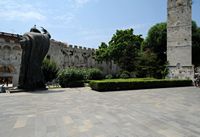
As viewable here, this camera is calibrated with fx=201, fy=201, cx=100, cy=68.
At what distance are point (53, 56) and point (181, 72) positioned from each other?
23.7m

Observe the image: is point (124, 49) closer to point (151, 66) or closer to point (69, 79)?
point (151, 66)

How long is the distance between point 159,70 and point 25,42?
22648 millimetres

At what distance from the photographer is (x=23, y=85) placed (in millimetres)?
16141

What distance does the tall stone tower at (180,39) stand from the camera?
2952 cm

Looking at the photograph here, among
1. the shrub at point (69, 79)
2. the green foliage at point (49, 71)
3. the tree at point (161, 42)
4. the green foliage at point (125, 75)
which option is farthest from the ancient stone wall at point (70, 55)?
the shrub at point (69, 79)

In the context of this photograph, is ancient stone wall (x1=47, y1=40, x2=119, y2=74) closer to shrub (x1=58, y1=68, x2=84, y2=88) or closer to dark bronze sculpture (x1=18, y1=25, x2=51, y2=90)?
shrub (x1=58, y1=68, x2=84, y2=88)

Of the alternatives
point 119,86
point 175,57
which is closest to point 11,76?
point 119,86

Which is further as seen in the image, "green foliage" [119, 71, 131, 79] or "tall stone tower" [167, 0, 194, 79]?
"green foliage" [119, 71, 131, 79]

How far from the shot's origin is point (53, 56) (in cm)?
3975

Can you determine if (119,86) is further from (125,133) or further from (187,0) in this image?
(187,0)

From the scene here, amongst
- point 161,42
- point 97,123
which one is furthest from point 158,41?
point 97,123

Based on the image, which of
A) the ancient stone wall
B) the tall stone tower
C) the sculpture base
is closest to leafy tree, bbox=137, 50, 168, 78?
the sculpture base

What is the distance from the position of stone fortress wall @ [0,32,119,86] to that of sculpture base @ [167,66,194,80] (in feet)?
65.6

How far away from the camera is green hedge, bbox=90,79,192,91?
1748cm
